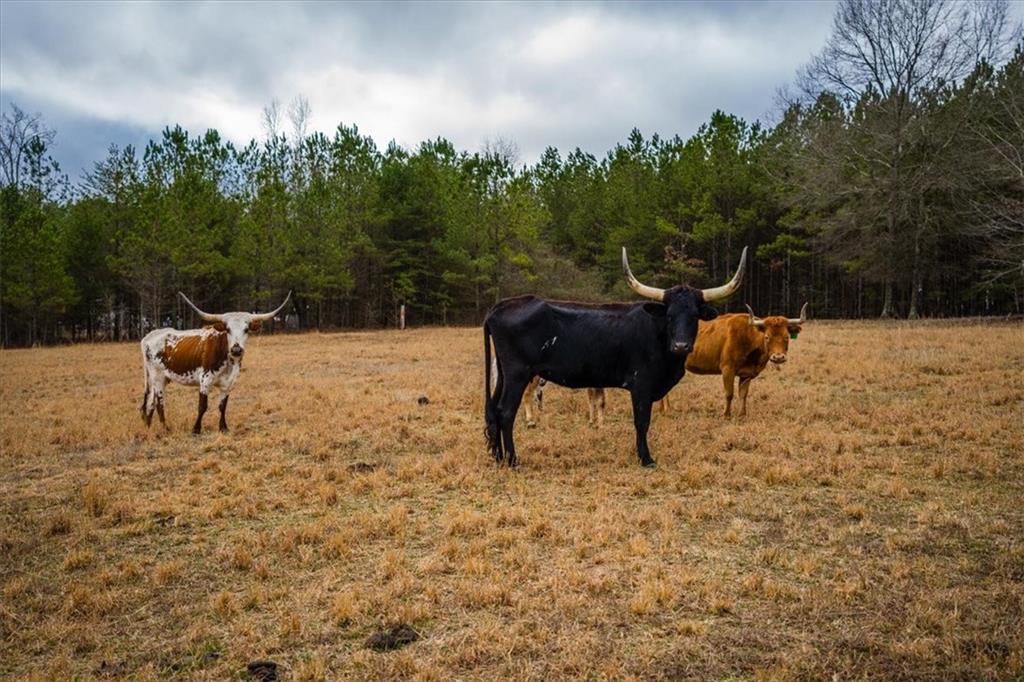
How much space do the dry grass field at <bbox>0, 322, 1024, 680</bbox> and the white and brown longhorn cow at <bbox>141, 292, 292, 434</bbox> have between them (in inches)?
25.7

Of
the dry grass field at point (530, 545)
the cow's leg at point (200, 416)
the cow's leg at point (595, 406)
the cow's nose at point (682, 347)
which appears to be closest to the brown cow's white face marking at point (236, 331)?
the cow's leg at point (200, 416)

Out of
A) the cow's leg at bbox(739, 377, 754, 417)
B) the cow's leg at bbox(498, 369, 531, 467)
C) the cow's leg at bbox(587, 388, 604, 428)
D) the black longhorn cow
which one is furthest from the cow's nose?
the cow's leg at bbox(739, 377, 754, 417)

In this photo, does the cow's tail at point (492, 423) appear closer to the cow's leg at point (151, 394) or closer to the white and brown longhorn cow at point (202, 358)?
the white and brown longhorn cow at point (202, 358)

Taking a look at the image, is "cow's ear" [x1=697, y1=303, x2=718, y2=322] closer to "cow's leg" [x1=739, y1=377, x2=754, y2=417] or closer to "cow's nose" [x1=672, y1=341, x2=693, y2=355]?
"cow's nose" [x1=672, y1=341, x2=693, y2=355]

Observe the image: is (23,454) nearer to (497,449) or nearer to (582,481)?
(497,449)

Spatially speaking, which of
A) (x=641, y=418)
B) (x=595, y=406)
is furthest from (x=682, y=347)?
(x=595, y=406)

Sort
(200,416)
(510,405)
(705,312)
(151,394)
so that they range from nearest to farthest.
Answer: (510,405) < (705,312) < (200,416) < (151,394)

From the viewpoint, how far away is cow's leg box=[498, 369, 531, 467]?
24.4 feet

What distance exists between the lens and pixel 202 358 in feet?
32.4

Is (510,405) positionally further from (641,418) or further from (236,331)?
(236,331)

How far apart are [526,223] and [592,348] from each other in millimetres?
31822

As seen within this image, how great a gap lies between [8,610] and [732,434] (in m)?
7.86

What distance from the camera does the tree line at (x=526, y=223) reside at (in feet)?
88.9

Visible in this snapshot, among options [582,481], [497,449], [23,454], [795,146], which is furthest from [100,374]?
[795,146]
